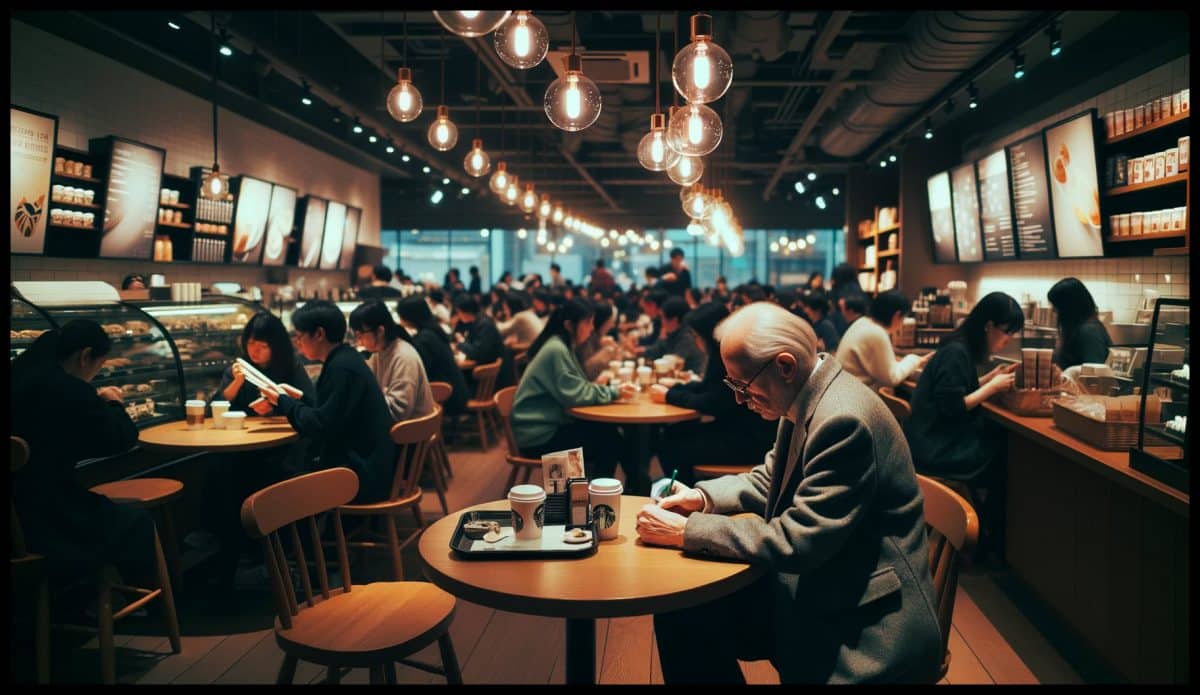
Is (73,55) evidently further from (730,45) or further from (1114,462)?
(1114,462)

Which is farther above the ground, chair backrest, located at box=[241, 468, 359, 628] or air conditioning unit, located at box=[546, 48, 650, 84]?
air conditioning unit, located at box=[546, 48, 650, 84]

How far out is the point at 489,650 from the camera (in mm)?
3436

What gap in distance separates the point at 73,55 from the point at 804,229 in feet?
49.2

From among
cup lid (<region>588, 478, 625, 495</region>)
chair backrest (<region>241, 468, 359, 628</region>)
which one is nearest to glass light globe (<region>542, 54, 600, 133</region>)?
cup lid (<region>588, 478, 625, 495</region>)

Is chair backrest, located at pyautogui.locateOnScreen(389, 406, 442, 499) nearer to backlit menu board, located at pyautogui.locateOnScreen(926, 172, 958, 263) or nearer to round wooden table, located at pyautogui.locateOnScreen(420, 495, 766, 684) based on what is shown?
round wooden table, located at pyautogui.locateOnScreen(420, 495, 766, 684)

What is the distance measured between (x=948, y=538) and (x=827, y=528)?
54 centimetres

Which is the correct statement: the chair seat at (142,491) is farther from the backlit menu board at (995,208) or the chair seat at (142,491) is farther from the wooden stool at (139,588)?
the backlit menu board at (995,208)

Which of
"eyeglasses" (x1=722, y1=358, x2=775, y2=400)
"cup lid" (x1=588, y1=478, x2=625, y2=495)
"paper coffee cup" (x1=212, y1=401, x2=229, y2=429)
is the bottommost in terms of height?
"cup lid" (x1=588, y1=478, x2=625, y2=495)

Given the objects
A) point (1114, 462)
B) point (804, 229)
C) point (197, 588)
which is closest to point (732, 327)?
point (1114, 462)

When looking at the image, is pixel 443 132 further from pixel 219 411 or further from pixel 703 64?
pixel 703 64

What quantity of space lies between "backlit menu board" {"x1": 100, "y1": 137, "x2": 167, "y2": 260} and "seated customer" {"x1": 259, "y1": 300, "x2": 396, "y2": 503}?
4.84 m

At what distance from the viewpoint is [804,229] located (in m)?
19.0

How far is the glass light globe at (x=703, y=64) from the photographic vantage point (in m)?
2.74

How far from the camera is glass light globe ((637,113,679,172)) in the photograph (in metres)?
4.02
